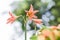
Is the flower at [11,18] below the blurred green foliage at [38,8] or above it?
below

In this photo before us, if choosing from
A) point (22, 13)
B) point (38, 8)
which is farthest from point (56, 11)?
point (22, 13)

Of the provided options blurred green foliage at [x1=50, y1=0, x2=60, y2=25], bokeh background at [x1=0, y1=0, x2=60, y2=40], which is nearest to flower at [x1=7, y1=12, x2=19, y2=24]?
bokeh background at [x1=0, y1=0, x2=60, y2=40]

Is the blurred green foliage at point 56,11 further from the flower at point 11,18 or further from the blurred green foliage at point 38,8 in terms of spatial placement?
the flower at point 11,18

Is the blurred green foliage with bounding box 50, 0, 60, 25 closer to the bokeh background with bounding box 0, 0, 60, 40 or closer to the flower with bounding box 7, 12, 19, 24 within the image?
the bokeh background with bounding box 0, 0, 60, 40

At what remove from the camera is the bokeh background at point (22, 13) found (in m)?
1.09

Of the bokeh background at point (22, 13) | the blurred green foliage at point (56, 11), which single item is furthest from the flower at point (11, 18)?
the blurred green foliage at point (56, 11)

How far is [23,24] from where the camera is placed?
109 centimetres

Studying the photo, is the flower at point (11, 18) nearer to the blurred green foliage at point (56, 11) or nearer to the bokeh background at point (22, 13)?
the bokeh background at point (22, 13)

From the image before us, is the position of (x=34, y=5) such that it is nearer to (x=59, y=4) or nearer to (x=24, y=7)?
(x=24, y=7)

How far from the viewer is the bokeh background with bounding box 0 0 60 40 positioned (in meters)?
1.09

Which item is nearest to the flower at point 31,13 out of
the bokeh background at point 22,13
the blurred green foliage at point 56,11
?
the bokeh background at point 22,13

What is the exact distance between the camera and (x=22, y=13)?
1.10 metres

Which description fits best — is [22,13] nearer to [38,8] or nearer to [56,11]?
[38,8]

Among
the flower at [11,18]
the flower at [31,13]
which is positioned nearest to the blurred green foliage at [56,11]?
the flower at [31,13]
